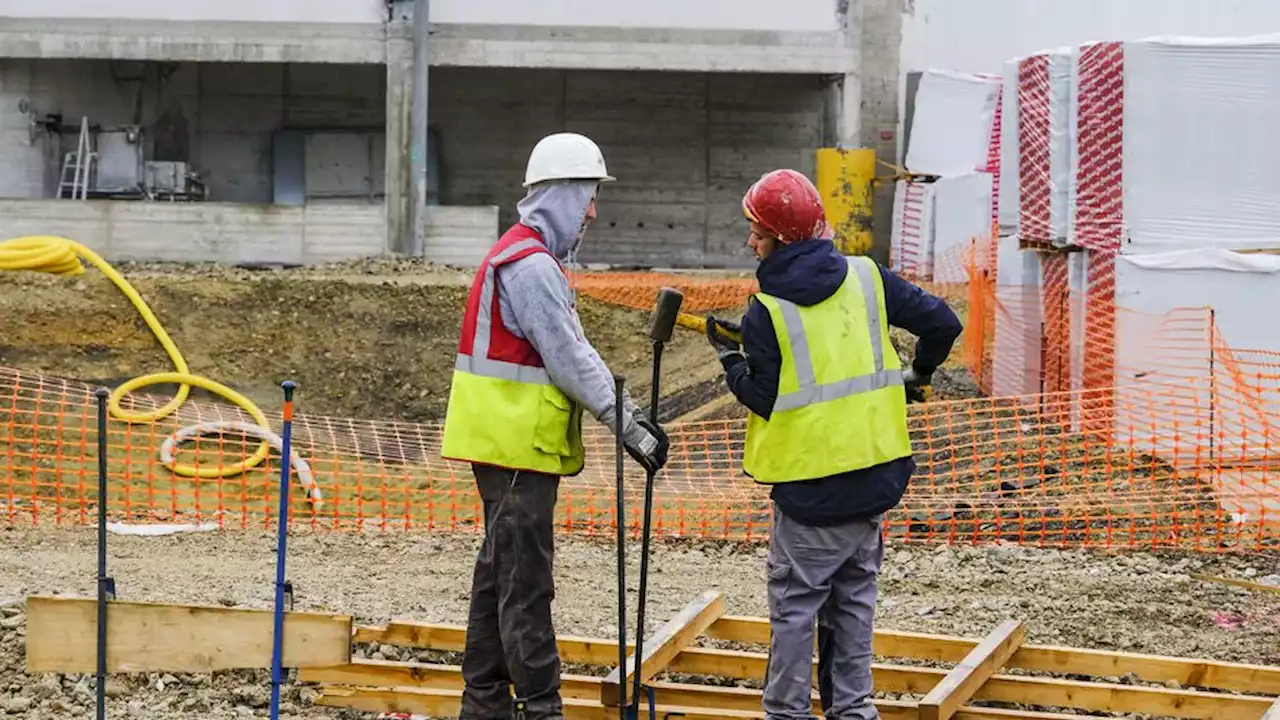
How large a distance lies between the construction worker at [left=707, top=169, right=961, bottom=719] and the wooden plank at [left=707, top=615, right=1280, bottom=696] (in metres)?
1.28

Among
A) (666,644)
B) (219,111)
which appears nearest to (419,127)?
(219,111)

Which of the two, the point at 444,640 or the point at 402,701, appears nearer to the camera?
the point at 402,701

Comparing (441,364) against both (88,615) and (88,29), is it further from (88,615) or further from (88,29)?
(88,615)

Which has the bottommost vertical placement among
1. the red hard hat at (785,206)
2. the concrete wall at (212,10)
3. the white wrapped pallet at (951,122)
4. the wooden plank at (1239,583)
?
the wooden plank at (1239,583)

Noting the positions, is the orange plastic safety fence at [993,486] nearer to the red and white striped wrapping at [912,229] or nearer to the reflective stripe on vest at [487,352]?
the reflective stripe on vest at [487,352]

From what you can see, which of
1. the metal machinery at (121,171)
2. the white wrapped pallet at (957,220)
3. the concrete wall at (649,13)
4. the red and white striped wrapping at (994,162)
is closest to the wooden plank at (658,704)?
the red and white striped wrapping at (994,162)

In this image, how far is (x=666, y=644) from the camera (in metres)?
5.88

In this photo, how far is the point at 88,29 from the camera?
20.6 metres

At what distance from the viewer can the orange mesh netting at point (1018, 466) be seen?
31.8ft

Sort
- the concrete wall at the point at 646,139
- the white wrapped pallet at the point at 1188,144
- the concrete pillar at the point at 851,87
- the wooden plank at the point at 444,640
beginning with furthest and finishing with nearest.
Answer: the concrete wall at the point at 646,139 < the concrete pillar at the point at 851,87 < the white wrapped pallet at the point at 1188,144 < the wooden plank at the point at 444,640

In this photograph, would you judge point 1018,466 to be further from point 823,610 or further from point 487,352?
point 487,352

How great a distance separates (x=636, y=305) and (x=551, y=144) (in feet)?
44.5

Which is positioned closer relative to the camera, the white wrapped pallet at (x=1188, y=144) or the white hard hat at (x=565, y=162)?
the white hard hat at (x=565, y=162)

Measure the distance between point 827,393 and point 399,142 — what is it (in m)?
16.5
